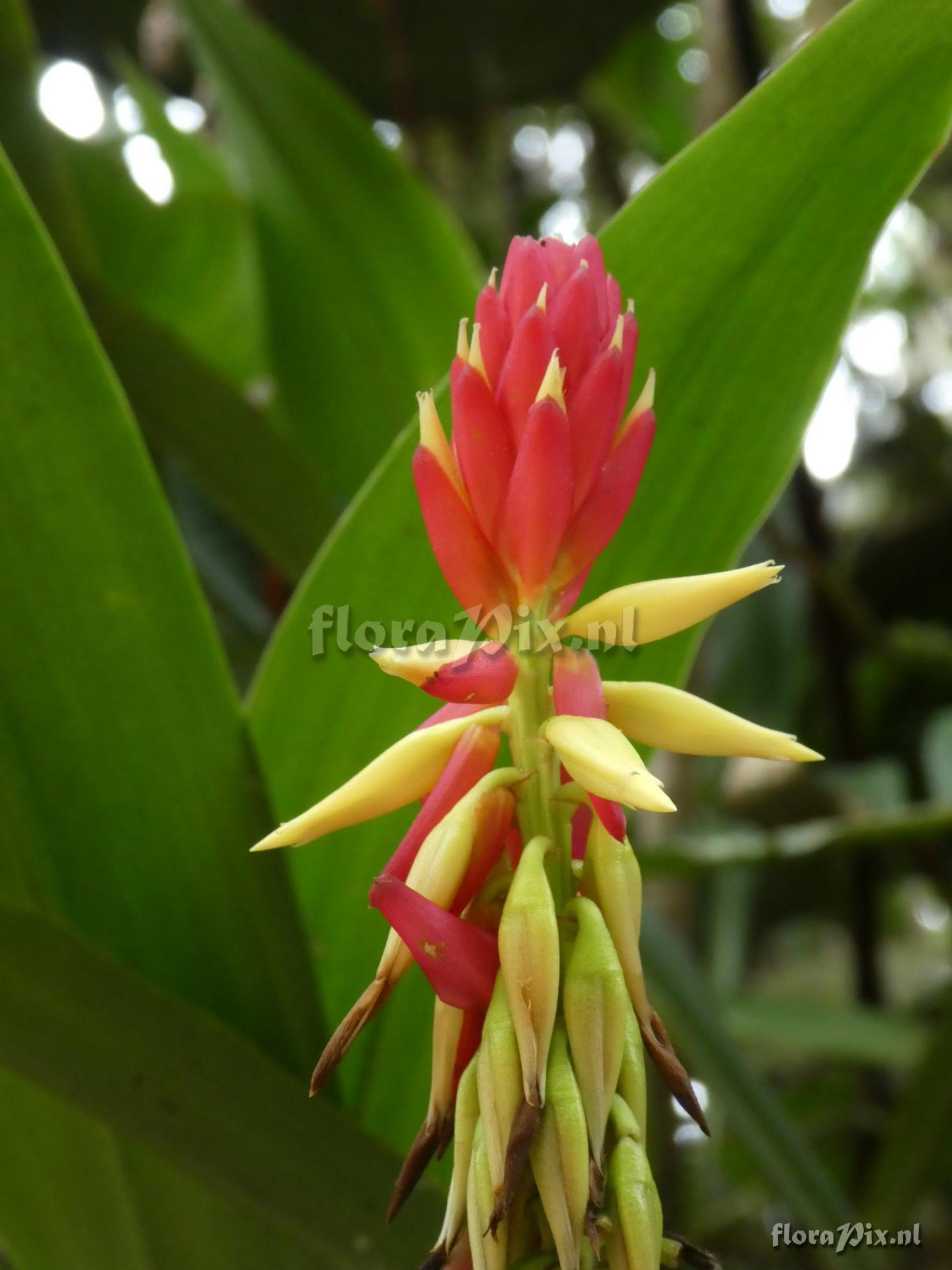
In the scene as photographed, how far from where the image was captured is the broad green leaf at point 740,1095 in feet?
2.08

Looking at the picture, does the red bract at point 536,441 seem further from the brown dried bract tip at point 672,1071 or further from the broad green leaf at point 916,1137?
the broad green leaf at point 916,1137

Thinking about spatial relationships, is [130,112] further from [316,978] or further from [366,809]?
[366,809]

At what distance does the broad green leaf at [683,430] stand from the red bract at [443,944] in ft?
0.65

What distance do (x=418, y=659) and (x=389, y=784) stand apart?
0.08ft

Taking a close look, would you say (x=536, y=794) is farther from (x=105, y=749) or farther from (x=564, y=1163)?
(x=105, y=749)

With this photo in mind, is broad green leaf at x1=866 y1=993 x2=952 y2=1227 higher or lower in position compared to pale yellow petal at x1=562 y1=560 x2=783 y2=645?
lower

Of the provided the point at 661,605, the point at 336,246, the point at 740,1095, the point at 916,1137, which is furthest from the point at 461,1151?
the point at 916,1137

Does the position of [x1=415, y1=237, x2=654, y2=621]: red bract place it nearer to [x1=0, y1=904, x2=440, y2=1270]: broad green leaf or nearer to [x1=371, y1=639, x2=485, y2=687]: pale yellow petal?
[x1=371, y1=639, x2=485, y2=687]: pale yellow petal

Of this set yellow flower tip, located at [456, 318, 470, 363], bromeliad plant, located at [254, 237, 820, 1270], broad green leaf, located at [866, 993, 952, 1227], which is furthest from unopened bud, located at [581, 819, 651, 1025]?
broad green leaf, located at [866, 993, 952, 1227]

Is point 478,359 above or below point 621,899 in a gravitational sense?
above

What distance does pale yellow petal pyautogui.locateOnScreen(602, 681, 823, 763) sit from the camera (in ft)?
0.69

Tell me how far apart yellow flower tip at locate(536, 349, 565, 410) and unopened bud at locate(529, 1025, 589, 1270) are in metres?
0.13

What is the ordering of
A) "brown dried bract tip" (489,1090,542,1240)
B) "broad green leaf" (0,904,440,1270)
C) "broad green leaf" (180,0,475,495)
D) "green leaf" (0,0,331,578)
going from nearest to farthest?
1. "brown dried bract tip" (489,1090,542,1240)
2. "broad green leaf" (0,904,440,1270)
3. "green leaf" (0,0,331,578)
4. "broad green leaf" (180,0,475,495)

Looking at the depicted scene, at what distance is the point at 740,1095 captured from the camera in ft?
2.13
